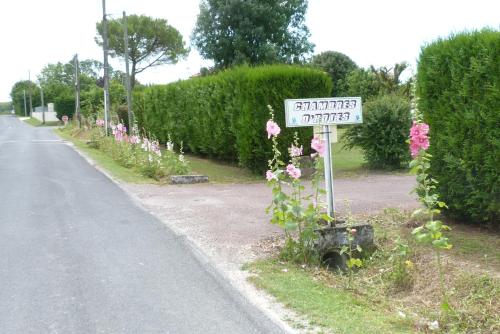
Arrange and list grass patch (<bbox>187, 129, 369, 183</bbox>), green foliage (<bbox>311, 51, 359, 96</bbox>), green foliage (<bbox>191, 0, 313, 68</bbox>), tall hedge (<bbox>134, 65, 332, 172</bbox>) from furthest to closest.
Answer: green foliage (<bbox>311, 51, 359, 96</bbox>) < green foliage (<bbox>191, 0, 313, 68</bbox>) < grass patch (<bbox>187, 129, 369, 183</bbox>) < tall hedge (<bbox>134, 65, 332, 172</bbox>)

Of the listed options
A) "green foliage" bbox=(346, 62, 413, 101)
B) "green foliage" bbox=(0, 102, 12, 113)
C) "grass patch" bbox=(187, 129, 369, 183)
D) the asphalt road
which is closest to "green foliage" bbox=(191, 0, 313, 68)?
"green foliage" bbox=(346, 62, 413, 101)

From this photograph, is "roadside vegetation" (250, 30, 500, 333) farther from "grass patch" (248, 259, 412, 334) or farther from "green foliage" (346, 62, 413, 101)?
"green foliage" (346, 62, 413, 101)

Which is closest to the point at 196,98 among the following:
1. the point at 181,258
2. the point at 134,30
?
the point at 181,258

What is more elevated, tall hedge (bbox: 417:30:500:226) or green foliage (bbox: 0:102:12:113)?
green foliage (bbox: 0:102:12:113)

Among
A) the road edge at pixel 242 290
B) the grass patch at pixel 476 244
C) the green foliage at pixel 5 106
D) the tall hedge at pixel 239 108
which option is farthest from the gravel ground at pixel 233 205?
the green foliage at pixel 5 106

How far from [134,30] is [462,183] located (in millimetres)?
59436

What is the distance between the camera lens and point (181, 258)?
6730 millimetres

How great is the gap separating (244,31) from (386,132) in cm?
1950

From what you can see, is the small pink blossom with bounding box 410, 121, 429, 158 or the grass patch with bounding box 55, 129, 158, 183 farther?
the grass patch with bounding box 55, 129, 158, 183

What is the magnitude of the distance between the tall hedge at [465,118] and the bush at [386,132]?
7355 mm

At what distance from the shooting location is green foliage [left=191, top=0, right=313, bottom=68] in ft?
107

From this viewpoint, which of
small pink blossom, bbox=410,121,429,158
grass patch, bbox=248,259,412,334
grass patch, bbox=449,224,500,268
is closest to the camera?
grass patch, bbox=248,259,412,334

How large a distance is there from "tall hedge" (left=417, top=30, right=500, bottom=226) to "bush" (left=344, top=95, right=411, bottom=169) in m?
7.36

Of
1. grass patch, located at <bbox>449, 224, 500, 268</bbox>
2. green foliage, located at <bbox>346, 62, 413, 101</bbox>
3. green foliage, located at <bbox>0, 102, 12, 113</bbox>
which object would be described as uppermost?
green foliage, located at <bbox>0, 102, 12, 113</bbox>
